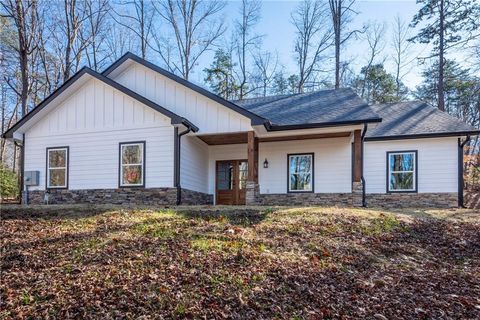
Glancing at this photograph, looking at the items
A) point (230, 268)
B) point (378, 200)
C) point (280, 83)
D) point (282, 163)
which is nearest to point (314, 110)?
point (282, 163)

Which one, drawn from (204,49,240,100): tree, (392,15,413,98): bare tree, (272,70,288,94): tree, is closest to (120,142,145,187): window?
(204,49,240,100): tree

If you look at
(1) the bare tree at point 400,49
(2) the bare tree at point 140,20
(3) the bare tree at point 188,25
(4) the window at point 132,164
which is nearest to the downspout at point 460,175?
(4) the window at point 132,164

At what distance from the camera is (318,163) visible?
1311 centimetres

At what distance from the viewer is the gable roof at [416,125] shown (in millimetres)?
12617

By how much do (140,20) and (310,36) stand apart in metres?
11.3

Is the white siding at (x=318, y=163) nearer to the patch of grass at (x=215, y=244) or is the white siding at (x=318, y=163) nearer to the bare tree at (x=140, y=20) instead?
the patch of grass at (x=215, y=244)

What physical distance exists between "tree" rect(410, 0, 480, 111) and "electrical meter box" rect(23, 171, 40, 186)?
770 inches

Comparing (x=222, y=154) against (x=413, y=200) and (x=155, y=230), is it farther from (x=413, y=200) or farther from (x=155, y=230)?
(x=155, y=230)

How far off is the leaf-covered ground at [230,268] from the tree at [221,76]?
17966 millimetres

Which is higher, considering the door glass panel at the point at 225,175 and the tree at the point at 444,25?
the tree at the point at 444,25

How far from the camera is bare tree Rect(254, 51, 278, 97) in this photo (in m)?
26.6

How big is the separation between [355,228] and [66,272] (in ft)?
16.7

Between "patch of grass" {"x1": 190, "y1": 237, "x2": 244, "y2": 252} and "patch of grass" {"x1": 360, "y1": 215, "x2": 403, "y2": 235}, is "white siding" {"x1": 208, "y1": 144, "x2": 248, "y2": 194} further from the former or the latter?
"patch of grass" {"x1": 190, "y1": 237, "x2": 244, "y2": 252}

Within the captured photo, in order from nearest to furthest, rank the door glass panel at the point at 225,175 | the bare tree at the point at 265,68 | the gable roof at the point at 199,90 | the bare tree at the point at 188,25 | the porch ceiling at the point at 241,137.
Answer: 1. the gable roof at the point at 199,90
2. the porch ceiling at the point at 241,137
3. the door glass panel at the point at 225,175
4. the bare tree at the point at 188,25
5. the bare tree at the point at 265,68
